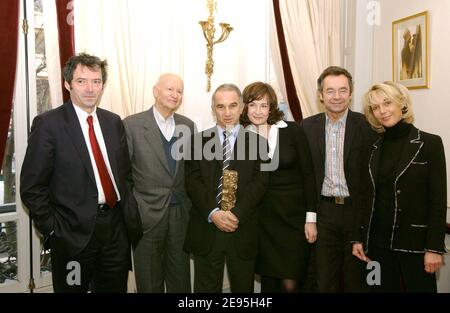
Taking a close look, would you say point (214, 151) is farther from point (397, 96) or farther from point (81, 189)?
point (397, 96)

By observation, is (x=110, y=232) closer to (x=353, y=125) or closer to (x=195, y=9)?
(x=353, y=125)

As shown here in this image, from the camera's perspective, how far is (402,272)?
A: 2197 mm

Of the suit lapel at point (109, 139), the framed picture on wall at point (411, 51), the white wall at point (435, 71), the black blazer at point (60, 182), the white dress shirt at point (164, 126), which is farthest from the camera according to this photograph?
the framed picture on wall at point (411, 51)

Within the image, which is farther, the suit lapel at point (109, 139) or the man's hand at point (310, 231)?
the man's hand at point (310, 231)

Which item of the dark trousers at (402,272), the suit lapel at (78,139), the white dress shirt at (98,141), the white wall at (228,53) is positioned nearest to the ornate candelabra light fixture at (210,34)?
the white wall at (228,53)

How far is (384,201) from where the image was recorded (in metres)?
2.25

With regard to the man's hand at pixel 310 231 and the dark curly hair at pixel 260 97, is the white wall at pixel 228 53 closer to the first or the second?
the dark curly hair at pixel 260 97

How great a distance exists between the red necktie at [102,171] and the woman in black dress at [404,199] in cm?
149

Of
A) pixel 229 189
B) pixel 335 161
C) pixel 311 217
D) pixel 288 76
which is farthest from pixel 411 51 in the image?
pixel 229 189

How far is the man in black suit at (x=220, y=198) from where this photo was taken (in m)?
2.31

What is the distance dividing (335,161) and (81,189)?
1549 millimetres

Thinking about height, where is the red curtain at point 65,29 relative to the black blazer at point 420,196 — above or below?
above

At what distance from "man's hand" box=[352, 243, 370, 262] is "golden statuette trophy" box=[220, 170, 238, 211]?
31.7 inches

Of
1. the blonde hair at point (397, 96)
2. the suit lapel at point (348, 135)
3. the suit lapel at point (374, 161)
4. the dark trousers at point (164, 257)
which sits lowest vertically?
the dark trousers at point (164, 257)
